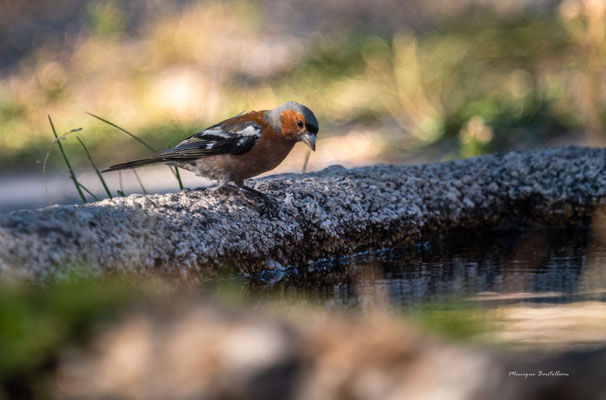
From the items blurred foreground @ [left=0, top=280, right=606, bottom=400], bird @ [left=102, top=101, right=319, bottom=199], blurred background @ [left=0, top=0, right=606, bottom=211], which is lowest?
blurred foreground @ [left=0, top=280, right=606, bottom=400]

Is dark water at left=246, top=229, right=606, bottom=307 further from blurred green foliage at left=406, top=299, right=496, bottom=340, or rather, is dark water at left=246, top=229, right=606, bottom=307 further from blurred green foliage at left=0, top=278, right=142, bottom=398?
blurred green foliage at left=0, top=278, right=142, bottom=398

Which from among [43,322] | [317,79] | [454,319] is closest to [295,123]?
[454,319]

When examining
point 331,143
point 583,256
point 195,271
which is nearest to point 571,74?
point 331,143

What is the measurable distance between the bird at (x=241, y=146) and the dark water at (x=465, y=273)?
0.50m

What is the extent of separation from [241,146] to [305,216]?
0.43 m

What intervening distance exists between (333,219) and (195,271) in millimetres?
552

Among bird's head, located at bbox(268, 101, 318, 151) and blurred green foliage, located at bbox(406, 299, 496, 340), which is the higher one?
bird's head, located at bbox(268, 101, 318, 151)

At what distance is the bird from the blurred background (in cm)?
275

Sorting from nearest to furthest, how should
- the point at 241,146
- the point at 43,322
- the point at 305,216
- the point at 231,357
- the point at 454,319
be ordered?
the point at 231,357
the point at 43,322
the point at 454,319
the point at 305,216
the point at 241,146

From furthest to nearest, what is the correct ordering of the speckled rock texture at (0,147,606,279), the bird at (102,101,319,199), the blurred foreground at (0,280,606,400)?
Result: the bird at (102,101,319,199) → the speckled rock texture at (0,147,606,279) → the blurred foreground at (0,280,606,400)

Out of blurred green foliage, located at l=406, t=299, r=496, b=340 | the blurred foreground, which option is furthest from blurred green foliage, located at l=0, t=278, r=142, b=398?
blurred green foliage, located at l=406, t=299, r=496, b=340

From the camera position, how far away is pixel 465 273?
2.01 m

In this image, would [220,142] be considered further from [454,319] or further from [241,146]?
[454,319]

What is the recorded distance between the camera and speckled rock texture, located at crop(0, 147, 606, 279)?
1.71 meters
